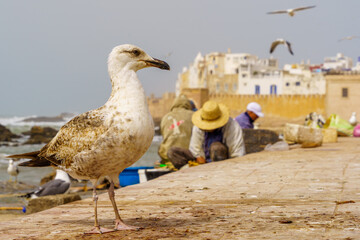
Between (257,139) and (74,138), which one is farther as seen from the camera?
(257,139)

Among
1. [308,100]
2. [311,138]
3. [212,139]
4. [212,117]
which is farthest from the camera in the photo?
[308,100]

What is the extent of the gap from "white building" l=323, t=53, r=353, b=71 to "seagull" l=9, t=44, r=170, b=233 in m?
79.8

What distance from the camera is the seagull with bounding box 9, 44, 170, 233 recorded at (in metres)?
3.07

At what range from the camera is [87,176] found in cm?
323

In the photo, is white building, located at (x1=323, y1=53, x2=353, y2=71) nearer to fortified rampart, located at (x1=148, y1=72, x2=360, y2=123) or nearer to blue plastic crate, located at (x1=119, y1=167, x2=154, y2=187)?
fortified rampart, located at (x1=148, y1=72, x2=360, y2=123)

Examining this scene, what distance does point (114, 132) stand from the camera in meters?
3.07

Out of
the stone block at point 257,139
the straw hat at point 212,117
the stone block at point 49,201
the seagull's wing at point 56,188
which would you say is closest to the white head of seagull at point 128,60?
the stone block at point 49,201

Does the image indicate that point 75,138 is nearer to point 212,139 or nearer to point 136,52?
point 136,52

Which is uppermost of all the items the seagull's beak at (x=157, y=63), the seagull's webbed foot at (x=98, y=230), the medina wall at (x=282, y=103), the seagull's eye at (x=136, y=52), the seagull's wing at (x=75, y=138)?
the seagull's eye at (x=136, y=52)

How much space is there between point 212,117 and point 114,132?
4.24m

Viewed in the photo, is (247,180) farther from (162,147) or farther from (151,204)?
(162,147)

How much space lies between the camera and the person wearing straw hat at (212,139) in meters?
7.23

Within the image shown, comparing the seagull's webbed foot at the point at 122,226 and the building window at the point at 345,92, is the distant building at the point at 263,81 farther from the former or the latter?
the seagull's webbed foot at the point at 122,226

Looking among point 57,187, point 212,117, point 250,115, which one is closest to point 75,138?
point 212,117
